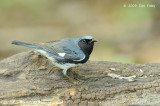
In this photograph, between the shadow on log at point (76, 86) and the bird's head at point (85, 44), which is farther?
the bird's head at point (85, 44)

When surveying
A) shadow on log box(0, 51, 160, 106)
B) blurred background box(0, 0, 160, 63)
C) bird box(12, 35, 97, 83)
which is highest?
blurred background box(0, 0, 160, 63)

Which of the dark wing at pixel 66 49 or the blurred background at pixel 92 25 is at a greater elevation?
the blurred background at pixel 92 25

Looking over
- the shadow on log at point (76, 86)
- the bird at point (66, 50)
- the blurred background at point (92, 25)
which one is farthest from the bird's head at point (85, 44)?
the blurred background at point (92, 25)

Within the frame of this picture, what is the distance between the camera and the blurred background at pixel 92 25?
28.7ft

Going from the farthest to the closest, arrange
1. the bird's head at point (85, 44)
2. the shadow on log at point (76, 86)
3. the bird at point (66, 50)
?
1. the bird's head at point (85, 44)
2. the bird at point (66, 50)
3. the shadow on log at point (76, 86)

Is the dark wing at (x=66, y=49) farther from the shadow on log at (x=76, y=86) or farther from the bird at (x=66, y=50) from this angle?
the shadow on log at (x=76, y=86)

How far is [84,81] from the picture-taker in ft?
15.8

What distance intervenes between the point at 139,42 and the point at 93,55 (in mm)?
1764

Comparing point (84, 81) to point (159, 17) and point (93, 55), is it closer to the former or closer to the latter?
point (93, 55)

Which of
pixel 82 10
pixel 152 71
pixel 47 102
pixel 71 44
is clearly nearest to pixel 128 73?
pixel 152 71

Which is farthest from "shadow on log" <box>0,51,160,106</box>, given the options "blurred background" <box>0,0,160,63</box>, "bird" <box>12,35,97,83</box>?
"blurred background" <box>0,0,160,63</box>

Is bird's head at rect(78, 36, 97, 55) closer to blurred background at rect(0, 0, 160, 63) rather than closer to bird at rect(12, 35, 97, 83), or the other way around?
bird at rect(12, 35, 97, 83)

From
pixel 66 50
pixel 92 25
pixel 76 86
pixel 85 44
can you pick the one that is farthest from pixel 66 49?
pixel 92 25

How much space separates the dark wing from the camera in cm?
491
